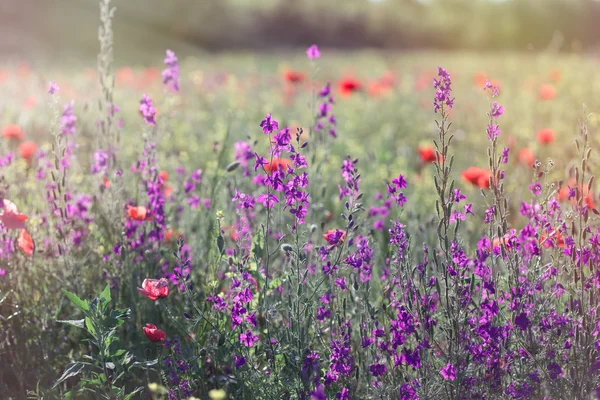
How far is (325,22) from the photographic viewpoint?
24062 millimetres

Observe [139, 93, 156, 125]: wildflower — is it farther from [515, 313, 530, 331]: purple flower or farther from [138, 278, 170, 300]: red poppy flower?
[515, 313, 530, 331]: purple flower

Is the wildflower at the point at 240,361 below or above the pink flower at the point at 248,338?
below

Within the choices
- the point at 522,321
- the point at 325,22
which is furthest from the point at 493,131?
the point at 325,22

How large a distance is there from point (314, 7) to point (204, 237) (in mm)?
22995

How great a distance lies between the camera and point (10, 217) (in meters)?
2.16

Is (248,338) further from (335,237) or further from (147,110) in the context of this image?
Answer: (147,110)

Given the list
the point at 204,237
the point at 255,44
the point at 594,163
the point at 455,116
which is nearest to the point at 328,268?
the point at 204,237

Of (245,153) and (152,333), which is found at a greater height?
(245,153)

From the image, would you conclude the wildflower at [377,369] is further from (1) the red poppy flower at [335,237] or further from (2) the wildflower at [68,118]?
(2) the wildflower at [68,118]

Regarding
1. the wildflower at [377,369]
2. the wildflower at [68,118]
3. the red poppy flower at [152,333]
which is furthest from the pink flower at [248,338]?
the wildflower at [68,118]

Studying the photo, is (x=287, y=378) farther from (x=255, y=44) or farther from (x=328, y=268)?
(x=255, y=44)

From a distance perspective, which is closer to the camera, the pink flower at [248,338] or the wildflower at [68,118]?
the pink flower at [248,338]

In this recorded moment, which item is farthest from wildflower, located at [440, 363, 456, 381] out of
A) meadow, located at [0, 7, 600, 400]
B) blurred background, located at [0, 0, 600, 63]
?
blurred background, located at [0, 0, 600, 63]

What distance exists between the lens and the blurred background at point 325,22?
847 inches
